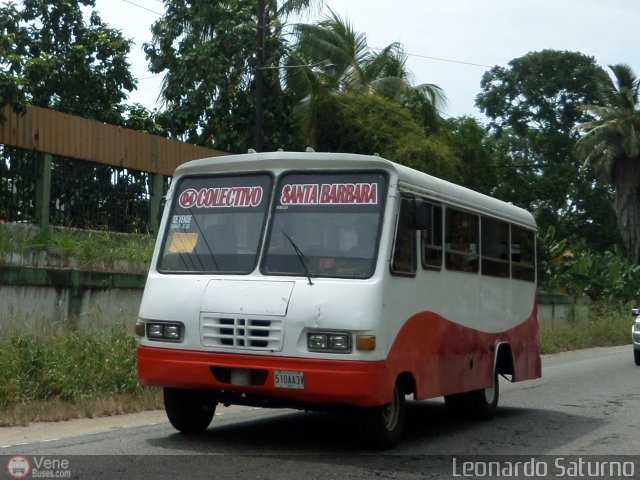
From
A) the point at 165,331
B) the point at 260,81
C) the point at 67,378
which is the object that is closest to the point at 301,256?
the point at 165,331

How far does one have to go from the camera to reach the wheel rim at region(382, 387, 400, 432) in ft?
31.3

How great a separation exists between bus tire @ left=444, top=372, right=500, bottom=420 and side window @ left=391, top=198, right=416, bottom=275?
2896 mm

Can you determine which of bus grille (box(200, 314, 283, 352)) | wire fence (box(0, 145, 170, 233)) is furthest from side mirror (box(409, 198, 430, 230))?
wire fence (box(0, 145, 170, 233))

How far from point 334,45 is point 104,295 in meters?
18.5

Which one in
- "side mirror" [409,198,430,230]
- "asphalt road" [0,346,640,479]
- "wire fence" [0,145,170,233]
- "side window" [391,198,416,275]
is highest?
"wire fence" [0,145,170,233]

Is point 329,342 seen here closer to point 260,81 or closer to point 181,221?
point 181,221

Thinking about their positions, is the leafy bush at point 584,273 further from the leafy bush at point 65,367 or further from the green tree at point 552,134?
the leafy bush at point 65,367

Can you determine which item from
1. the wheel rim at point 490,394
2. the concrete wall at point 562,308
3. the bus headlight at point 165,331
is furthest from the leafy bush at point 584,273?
the bus headlight at point 165,331

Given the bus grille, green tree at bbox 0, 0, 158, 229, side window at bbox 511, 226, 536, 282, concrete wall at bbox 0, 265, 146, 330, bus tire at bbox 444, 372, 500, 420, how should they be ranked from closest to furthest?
the bus grille
bus tire at bbox 444, 372, 500, 420
side window at bbox 511, 226, 536, 282
concrete wall at bbox 0, 265, 146, 330
green tree at bbox 0, 0, 158, 229

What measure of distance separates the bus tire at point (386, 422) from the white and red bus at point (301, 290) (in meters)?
0.01

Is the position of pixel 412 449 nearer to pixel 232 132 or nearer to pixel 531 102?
pixel 232 132

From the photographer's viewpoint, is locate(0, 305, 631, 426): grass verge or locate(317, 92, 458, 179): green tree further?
locate(317, 92, 458, 179): green tree

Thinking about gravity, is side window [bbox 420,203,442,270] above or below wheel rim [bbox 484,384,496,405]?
above

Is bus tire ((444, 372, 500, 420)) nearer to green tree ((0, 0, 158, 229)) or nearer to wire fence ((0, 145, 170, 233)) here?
wire fence ((0, 145, 170, 233))
